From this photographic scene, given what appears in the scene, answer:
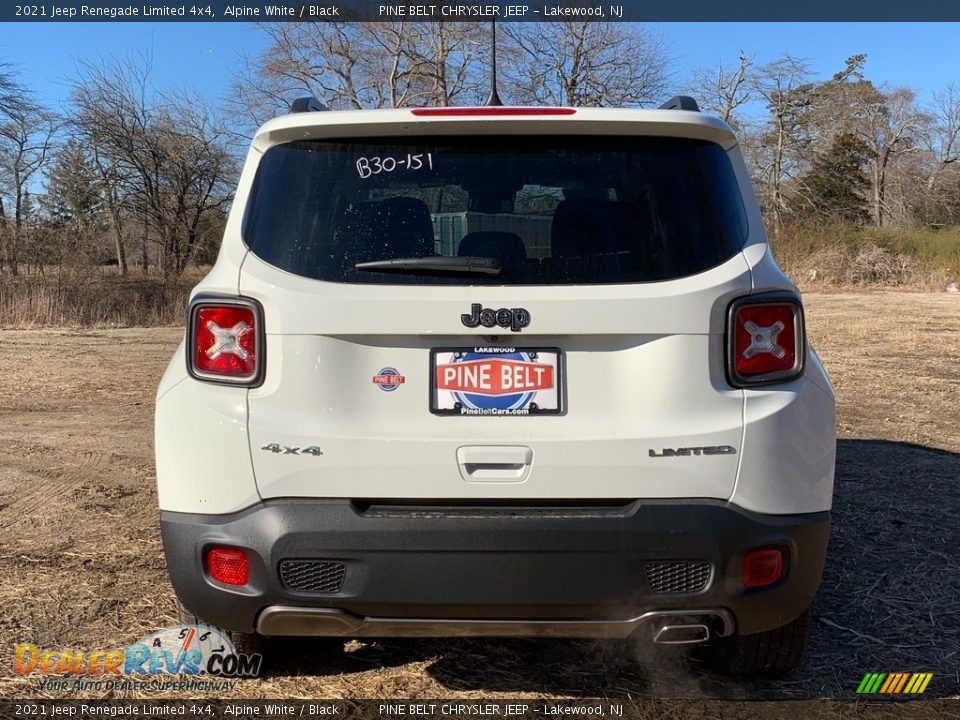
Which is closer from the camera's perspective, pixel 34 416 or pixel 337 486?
pixel 337 486

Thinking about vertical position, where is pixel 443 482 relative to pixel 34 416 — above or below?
above

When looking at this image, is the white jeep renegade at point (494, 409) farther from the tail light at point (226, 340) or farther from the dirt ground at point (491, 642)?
the dirt ground at point (491, 642)

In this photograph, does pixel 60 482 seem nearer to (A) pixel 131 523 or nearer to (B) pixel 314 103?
(A) pixel 131 523

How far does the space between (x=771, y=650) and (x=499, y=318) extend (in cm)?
151

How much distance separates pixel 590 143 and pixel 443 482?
3.45 ft

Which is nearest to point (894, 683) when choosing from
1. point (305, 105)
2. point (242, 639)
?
point (242, 639)

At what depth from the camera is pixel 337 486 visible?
238 centimetres

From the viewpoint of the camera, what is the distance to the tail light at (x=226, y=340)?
7.98ft

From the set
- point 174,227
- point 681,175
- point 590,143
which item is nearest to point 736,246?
point 681,175

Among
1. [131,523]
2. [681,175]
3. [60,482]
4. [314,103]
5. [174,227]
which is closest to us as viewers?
[681,175]

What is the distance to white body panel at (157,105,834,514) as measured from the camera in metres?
2.37

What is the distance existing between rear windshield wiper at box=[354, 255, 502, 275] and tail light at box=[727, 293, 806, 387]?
2.22 ft

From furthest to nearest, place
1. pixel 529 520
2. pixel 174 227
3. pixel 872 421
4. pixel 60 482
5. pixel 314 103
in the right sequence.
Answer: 1. pixel 174 227
2. pixel 872 421
3. pixel 60 482
4. pixel 314 103
5. pixel 529 520

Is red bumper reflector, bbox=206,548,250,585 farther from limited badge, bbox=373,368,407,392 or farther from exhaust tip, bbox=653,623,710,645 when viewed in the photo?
exhaust tip, bbox=653,623,710,645
